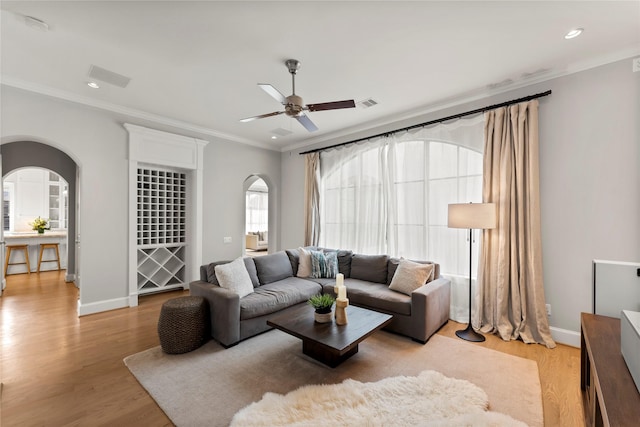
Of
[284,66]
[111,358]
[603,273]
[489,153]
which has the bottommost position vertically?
[111,358]

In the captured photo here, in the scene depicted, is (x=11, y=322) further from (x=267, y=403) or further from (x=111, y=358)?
(x=267, y=403)

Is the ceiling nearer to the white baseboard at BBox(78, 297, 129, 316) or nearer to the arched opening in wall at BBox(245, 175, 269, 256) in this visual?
the white baseboard at BBox(78, 297, 129, 316)

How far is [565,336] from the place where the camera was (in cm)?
292

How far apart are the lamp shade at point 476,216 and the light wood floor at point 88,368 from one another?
1312 millimetres

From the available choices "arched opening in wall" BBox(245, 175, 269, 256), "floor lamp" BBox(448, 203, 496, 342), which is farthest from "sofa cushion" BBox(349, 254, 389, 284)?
"arched opening in wall" BBox(245, 175, 269, 256)

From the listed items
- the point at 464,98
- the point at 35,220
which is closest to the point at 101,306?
the point at 35,220

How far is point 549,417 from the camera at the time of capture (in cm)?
188

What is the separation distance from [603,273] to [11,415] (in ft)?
15.8

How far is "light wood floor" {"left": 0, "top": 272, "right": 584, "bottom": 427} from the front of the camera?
1.90 meters

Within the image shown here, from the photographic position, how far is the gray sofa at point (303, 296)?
114 inches

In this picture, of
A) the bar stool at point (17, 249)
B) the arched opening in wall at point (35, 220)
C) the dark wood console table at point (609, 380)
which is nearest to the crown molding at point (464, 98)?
the dark wood console table at point (609, 380)

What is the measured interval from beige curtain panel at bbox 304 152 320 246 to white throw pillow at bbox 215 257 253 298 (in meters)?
2.24

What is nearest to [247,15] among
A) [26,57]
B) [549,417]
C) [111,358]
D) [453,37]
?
[453,37]

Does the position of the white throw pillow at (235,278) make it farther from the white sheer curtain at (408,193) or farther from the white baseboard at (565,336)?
the white baseboard at (565,336)
